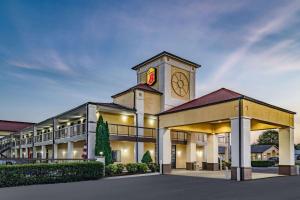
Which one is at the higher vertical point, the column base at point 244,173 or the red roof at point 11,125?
the red roof at point 11,125

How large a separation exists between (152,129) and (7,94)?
18290mm

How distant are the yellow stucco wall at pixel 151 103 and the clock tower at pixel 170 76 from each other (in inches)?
19.3

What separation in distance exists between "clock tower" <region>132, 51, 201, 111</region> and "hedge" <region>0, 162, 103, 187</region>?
1206 cm

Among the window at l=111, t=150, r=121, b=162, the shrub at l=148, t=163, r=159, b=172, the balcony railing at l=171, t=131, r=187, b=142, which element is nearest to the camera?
the shrub at l=148, t=163, r=159, b=172

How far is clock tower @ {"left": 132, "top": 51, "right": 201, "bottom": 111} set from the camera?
2904 cm

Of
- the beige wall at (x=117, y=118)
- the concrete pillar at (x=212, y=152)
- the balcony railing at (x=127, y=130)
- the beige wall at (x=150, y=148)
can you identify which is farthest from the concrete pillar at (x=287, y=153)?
the beige wall at (x=117, y=118)

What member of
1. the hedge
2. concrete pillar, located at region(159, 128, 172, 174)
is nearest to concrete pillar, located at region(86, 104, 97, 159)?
the hedge

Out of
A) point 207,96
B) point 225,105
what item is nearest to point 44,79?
point 207,96

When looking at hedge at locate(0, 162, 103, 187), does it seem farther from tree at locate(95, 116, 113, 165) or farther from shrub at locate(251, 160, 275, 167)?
shrub at locate(251, 160, 275, 167)

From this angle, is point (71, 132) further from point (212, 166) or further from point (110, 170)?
A: point (212, 166)

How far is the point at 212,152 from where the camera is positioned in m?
27.6

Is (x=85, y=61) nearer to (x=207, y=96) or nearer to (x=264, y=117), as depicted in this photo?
(x=207, y=96)

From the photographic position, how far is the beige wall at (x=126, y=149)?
2768 centimetres

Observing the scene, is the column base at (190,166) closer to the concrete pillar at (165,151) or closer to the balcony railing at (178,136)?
the balcony railing at (178,136)
